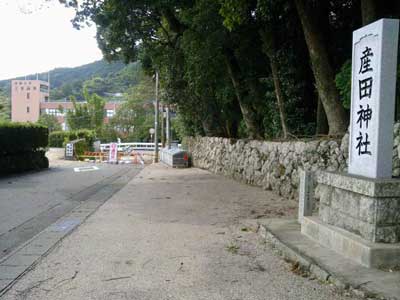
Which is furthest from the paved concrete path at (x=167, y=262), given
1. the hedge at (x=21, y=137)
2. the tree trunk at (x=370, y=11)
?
the hedge at (x=21, y=137)

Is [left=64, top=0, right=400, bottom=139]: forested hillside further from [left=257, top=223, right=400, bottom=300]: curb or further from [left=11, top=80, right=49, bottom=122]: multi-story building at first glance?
[left=11, top=80, right=49, bottom=122]: multi-story building

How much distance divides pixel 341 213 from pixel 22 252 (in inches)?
161

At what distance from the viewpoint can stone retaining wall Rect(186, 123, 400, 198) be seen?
26.3ft

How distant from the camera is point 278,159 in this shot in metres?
10.9

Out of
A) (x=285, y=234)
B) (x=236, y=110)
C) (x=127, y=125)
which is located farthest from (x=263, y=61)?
(x=127, y=125)

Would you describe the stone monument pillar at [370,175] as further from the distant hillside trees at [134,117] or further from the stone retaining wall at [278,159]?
the distant hillside trees at [134,117]

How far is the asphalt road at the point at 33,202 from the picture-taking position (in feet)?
22.3

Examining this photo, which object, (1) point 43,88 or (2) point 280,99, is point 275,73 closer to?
(2) point 280,99

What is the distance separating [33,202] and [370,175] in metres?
7.97

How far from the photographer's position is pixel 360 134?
16.2 feet

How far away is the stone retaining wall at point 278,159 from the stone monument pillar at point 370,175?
147cm

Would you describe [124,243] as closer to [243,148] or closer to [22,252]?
[22,252]

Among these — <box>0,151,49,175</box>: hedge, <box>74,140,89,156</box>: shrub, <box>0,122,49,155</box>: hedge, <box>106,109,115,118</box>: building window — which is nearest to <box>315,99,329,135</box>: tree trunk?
<box>0,122,49,155</box>: hedge

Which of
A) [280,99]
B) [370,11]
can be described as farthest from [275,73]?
[370,11]
